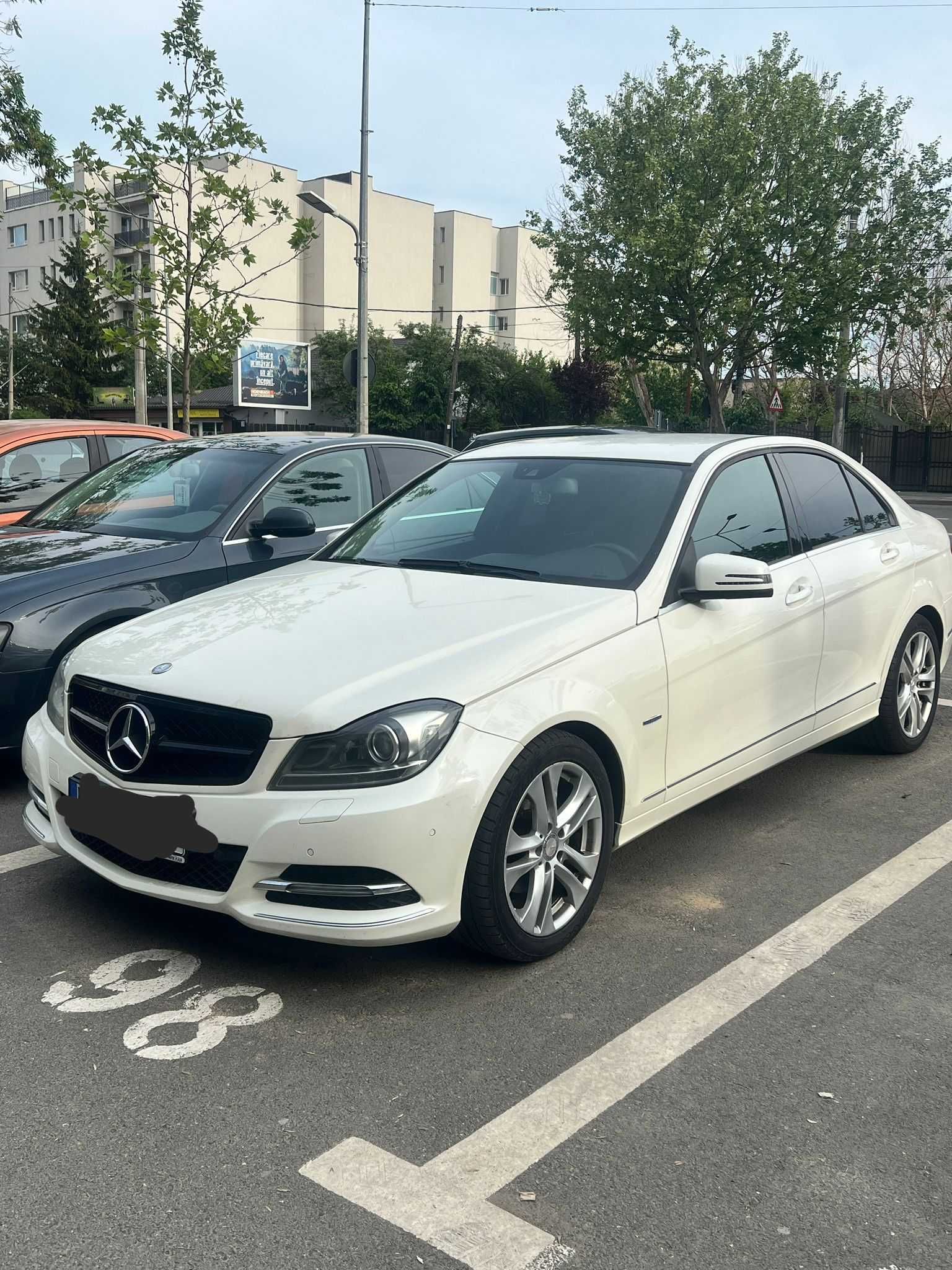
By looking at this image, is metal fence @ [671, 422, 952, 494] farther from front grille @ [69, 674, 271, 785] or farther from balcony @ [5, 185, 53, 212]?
balcony @ [5, 185, 53, 212]

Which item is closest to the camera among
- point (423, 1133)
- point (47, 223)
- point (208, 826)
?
point (423, 1133)

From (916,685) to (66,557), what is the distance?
4.10 metres

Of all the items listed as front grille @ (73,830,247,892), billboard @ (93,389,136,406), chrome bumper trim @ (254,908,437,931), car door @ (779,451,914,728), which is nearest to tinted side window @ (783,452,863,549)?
car door @ (779,451,914,728)

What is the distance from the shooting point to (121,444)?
348 inches

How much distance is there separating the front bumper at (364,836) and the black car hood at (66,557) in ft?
8.09

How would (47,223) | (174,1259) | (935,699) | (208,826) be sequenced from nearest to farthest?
1. (174,1259)
2. (208,826)
3. (935,699)
4. (47,223)

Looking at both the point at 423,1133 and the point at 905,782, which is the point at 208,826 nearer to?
the point at 423,1133

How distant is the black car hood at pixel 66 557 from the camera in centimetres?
544

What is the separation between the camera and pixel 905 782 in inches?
216

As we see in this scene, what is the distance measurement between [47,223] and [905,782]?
82895 millimetres

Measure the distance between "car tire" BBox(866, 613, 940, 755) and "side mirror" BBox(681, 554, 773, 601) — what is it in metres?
1.75

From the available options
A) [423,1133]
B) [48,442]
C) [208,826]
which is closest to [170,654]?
[208,826]

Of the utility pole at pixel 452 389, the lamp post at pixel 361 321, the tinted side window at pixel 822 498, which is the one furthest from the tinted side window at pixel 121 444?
the utility pole at pixel 452 389

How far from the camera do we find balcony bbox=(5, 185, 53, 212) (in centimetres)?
7981
